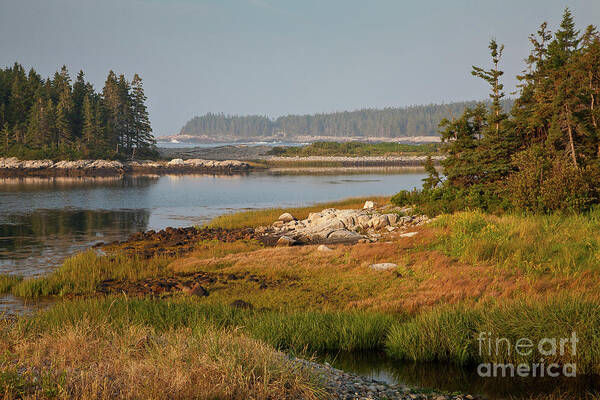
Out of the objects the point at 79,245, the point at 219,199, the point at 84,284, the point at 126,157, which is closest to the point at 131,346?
the point at 84,284

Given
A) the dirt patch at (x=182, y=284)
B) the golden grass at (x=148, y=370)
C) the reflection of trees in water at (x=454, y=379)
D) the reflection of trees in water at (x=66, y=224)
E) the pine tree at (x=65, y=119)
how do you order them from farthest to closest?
the pine tree at (x=65, y=119), the reflection of trees in water at (x=66, y=224), the dirt patch at (x=182, y=284), the reflection of trees in water at (x=454, y=379), the golden grass at (x=148, y=370)

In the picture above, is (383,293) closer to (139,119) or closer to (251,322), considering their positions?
(251,322)

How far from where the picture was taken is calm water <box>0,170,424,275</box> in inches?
1006

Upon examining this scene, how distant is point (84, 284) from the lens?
16.2m

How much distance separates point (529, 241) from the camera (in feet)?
52.7

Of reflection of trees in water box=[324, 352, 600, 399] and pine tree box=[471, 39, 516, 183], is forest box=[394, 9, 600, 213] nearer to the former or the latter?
pine tree box=[471, 39, 516, 183]

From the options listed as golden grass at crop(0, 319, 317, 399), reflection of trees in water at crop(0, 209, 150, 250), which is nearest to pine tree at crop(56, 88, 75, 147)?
reflection of trees in water at crop(0, 209, 150, 250)

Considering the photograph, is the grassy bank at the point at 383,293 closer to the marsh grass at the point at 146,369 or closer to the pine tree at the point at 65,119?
the marsh grass at the point at 146,369

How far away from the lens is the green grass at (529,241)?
1424 cm

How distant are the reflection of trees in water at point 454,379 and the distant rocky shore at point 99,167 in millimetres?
78250

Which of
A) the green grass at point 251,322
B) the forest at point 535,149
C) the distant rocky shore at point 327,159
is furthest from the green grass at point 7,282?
the distant rocky shore at point 327,159

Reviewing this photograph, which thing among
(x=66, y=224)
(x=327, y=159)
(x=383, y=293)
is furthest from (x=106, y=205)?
(x=327, y=159)

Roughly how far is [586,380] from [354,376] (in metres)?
3.83

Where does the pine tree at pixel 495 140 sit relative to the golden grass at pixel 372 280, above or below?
above
